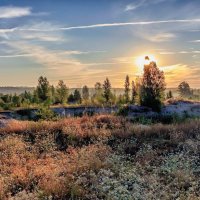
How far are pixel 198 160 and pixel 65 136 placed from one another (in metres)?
6.51

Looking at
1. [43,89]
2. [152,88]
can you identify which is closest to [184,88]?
[43,89]

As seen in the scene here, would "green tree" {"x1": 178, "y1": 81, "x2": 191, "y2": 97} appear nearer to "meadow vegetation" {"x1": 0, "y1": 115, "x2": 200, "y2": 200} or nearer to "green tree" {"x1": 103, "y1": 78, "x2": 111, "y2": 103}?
"green tree" {"x1": 103, "y1": 78, "x2": 111, "y2": 103}

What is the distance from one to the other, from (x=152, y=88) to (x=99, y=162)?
28.7 metres

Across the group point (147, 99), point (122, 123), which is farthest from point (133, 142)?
point (147, 99)

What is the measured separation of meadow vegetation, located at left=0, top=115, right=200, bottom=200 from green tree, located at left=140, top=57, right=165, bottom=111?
19.9 m

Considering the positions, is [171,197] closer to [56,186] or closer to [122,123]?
[56,186]

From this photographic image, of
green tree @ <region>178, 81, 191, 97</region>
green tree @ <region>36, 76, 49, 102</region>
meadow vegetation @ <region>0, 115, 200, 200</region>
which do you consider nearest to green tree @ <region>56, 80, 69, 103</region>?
green tree @ <region>36, 76, 49, 102</region>

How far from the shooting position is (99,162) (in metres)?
12.2

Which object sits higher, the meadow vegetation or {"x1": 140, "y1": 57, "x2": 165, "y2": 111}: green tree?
{"x1": 140, "y1": 57, "x2": 165, "y2": 111}: green tree

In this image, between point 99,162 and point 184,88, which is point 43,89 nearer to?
point 99,162

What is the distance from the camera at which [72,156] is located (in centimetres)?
1335

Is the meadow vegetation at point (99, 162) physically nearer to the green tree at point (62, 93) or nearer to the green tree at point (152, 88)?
the green tree at point (152, 88)

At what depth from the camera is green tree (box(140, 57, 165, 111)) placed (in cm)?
3878

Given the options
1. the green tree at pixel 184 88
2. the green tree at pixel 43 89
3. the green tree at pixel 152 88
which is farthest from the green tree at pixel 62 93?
the green tree at pixel 184 88
